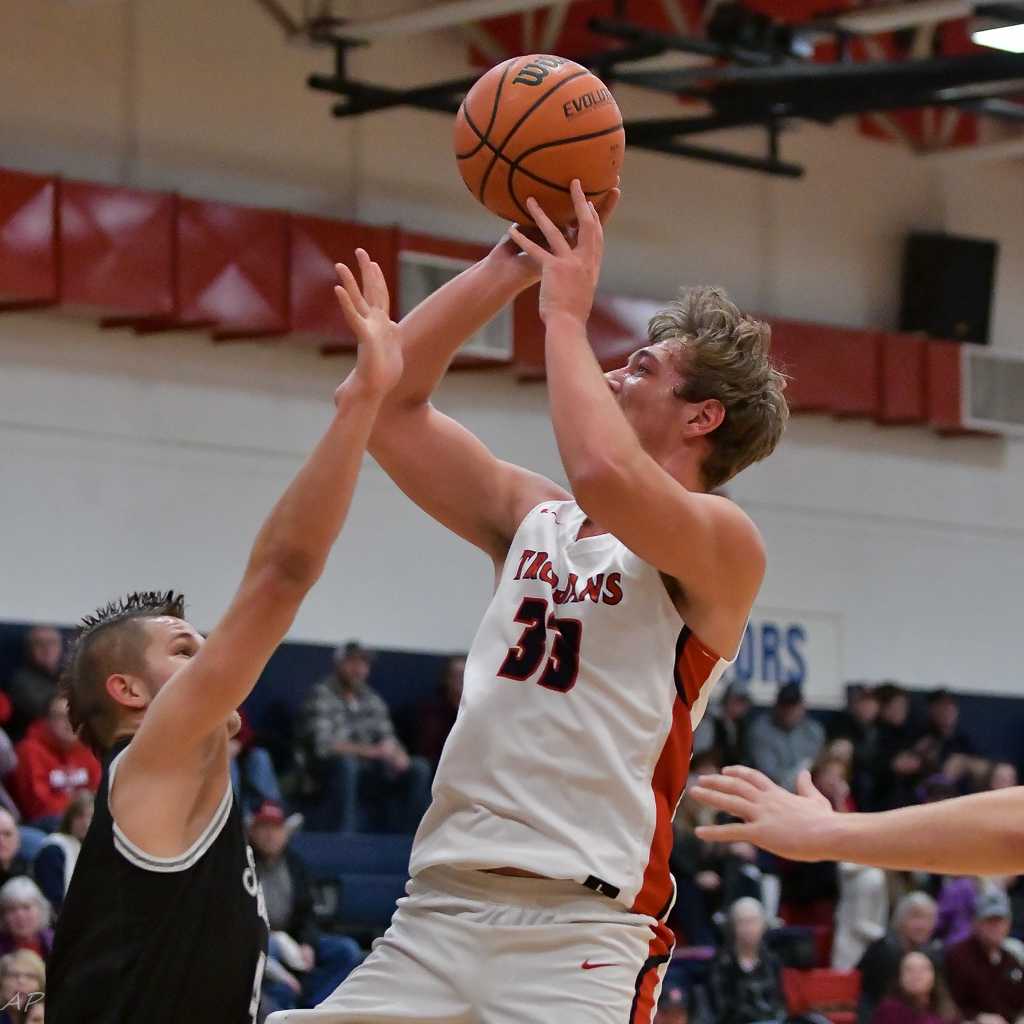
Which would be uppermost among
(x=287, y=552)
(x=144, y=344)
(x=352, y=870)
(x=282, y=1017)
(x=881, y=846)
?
(x=144, y=344)

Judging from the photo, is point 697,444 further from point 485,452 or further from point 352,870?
point 352,870

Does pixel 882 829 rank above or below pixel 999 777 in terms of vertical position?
above

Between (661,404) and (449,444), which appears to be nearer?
(661,404)

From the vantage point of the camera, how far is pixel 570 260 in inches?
168

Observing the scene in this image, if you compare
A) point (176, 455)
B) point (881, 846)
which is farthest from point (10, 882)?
point (881, 846)

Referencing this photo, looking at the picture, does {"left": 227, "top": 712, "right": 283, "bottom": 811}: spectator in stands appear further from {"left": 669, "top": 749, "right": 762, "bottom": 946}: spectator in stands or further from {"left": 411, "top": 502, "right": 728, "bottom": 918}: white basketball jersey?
{"left": 411, "top": 502, "right": 728, "bottom": 918}: white basketball jersey

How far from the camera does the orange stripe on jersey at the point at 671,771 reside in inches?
166

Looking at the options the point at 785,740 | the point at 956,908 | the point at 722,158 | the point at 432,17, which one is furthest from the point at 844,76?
the point at 956,908

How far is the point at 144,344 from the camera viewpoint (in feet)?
49.6

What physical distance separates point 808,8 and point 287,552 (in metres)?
13.0

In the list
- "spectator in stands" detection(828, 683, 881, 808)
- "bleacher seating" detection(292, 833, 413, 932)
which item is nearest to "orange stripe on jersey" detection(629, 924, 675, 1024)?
"bleacher seating" detection(292, 833, 413, 932)

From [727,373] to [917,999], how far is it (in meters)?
9.67

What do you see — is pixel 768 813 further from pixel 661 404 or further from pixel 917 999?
pixel 917 999

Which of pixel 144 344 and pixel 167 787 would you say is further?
pixel 144 344
